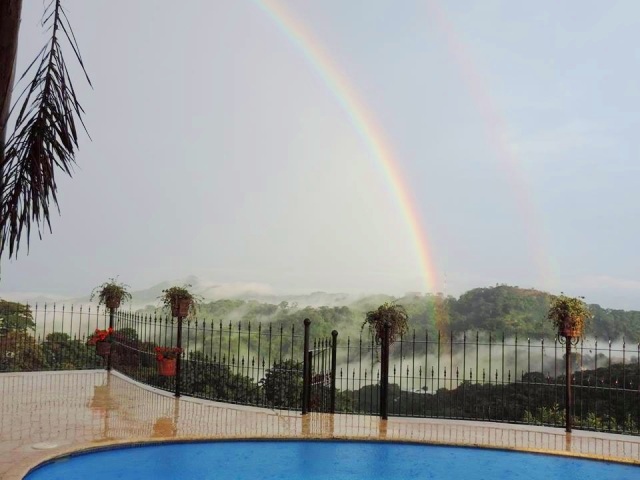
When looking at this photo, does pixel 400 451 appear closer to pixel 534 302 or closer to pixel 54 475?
pixel 54 475

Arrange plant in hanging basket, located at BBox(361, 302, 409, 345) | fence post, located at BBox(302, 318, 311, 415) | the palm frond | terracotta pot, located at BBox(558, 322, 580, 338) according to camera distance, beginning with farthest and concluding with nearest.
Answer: plant in hanging basket, located at BBox(361, 302, 409, 345) → fence post, located at BBox(302, 318, 311, 415) → terracotta pot, located at BBox(558, 322, 580, 338) → the palm frond

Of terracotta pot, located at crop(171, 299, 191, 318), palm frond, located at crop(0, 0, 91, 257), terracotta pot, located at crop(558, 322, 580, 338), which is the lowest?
terracotta pot, located at crop(558, 322, 580, 338)

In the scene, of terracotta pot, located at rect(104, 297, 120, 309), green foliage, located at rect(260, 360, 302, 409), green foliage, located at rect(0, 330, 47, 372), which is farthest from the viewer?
green foliage, located at rect(0, 330, 47, 372)

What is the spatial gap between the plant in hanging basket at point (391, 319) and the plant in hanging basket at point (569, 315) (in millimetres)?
2568

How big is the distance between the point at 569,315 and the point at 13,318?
17816mm

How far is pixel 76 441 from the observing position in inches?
360

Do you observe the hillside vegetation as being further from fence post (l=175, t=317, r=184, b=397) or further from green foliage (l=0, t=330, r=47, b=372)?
fence post (l=175, t=317, r=184, b=397)

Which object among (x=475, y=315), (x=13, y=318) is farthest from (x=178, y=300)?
(x=475, y=315)

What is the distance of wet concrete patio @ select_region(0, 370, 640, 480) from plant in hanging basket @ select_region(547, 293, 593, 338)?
1.72m

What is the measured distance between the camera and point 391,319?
11641mm

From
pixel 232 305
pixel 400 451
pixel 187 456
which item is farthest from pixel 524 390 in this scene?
pixel 232 305

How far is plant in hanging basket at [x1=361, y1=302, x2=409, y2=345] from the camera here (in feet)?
38.1

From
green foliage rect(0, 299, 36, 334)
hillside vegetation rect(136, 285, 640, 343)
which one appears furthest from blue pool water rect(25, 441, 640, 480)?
hillside vegetation rect(136, 285, 640, 343)

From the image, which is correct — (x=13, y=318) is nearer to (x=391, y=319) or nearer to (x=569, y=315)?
(x=391, y=319)
